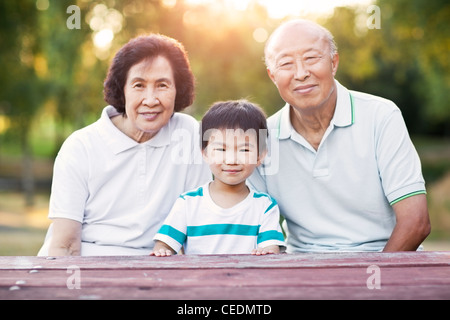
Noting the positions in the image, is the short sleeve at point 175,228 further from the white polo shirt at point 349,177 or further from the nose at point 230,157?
the white polo shirt at point 349,177

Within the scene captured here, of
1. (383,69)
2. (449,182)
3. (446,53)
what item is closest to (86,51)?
(446,53)

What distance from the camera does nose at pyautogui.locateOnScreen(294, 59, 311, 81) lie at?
2662mm

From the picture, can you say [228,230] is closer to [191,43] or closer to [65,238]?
[65,238]

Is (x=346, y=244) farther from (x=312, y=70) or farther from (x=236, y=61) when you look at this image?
(x=236, y=61)

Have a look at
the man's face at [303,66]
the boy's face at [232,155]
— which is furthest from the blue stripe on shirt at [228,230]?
the man's face at [303,66]

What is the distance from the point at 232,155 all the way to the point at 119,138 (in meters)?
0.61

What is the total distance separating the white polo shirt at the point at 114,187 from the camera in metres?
2.69

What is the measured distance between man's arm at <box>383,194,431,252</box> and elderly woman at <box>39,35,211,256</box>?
1.04 metres

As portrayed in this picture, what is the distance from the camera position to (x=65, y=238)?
8.59 ft

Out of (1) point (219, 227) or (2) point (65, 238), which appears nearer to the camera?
(1) point (219, 227)

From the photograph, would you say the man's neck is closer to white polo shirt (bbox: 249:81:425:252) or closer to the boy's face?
white polo shirt (bbox: 249:81:425:252)

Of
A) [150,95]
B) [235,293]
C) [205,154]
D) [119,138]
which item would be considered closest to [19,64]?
[119,138]

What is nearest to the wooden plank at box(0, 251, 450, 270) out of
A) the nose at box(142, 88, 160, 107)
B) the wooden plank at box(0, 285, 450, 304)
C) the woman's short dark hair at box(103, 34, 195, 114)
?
the wooden plank at box(0, 285, 450, 304)
